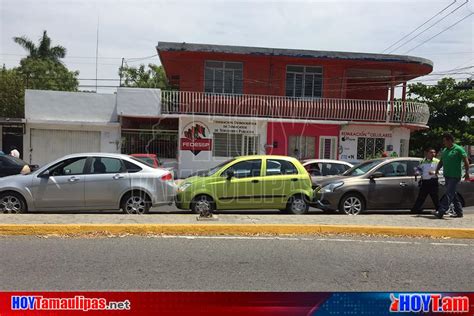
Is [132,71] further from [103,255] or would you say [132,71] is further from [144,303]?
[144,303]

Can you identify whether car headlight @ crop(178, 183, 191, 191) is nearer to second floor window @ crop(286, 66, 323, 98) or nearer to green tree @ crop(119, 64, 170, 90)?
second floor window @ crop(286, 66, 323, 98)

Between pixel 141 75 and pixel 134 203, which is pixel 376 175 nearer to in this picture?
pixel 134 203

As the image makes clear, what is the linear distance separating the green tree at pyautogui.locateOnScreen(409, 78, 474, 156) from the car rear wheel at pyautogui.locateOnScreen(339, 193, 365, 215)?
22.9 meters

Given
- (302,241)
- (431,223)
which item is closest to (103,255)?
(302,241)

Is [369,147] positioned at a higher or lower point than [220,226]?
higher

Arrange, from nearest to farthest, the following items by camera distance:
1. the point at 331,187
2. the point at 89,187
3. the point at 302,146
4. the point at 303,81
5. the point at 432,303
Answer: the point at 432,303, the point at 89,187, the point at 331,187, the point at 302,146, the point at 303,81

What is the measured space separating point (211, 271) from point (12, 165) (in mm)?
9140

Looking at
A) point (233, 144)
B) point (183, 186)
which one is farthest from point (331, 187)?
point (233, 144)

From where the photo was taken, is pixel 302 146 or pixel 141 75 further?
pixel 141 75

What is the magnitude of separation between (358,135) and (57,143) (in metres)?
14.8

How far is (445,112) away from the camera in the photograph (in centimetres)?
3145

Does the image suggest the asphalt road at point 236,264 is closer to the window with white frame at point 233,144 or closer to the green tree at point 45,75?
the window with white frame at point 233,144

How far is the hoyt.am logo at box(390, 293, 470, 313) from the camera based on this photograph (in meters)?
2.79

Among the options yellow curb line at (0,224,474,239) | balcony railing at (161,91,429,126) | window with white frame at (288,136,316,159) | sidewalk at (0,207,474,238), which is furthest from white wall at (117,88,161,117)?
yellow curb line at (0,224,474,239)
